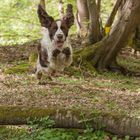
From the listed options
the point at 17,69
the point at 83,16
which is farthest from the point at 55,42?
the point at 83,16

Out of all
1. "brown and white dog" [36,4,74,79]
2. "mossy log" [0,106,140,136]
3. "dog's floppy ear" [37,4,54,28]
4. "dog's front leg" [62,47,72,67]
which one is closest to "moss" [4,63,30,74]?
"brown and white dog" [36,4,74,79]

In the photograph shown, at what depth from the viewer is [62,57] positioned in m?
8.05

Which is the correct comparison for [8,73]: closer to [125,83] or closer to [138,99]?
[125,83]

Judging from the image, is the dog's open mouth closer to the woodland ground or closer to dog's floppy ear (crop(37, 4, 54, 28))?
dog's floppy ear (crop(37, 4, 54, 28))

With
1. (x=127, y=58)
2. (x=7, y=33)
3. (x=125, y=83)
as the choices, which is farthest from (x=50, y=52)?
(x=7, y=33)

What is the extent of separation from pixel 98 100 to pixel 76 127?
2423mm

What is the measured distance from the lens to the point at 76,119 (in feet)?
19.2

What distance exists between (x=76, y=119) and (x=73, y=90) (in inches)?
140

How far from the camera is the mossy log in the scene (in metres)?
5.73

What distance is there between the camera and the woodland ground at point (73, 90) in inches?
306

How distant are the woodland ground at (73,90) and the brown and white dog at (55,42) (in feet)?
2.11

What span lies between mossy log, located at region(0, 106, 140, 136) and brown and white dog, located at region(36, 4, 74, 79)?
1879 millimetres

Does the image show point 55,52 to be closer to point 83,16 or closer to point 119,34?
point 119,34

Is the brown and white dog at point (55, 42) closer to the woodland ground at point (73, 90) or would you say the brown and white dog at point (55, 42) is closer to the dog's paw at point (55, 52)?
the dog's paw at point (55, 52)
